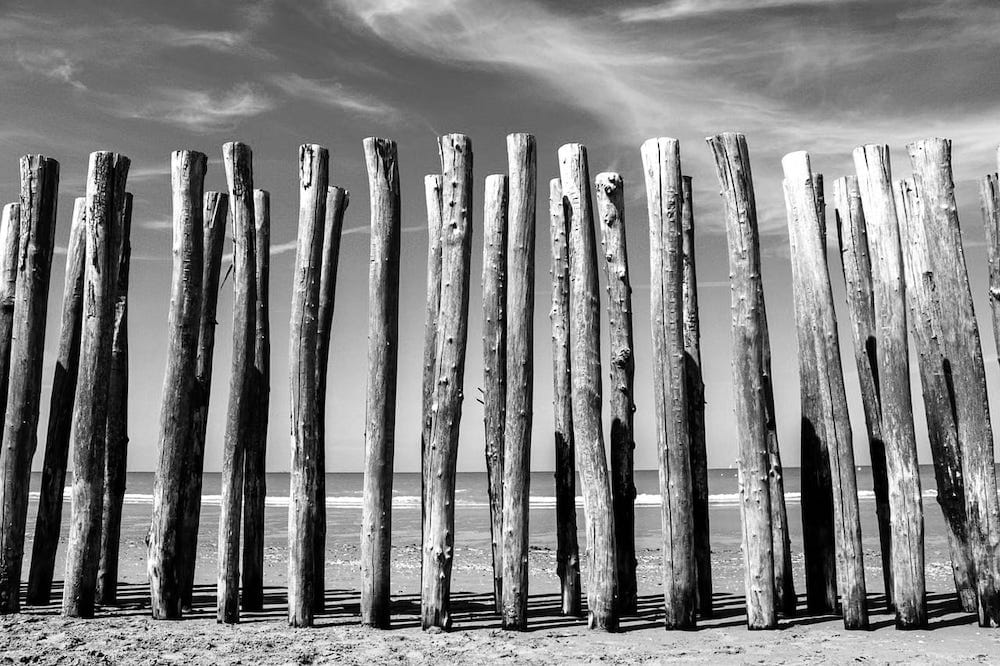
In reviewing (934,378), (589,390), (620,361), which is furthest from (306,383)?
(934,378)

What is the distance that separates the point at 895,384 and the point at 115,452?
548 centimetres

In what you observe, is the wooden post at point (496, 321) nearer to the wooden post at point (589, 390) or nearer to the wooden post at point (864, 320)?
the wooden post at point (589, 390)

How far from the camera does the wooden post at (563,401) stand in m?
5.83

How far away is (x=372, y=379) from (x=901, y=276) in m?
3.49

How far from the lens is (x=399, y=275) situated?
18.9ft

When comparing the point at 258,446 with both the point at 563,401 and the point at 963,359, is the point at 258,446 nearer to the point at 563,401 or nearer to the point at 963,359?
the point at 563,401

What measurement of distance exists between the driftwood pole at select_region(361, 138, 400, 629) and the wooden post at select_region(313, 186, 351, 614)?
41 cm

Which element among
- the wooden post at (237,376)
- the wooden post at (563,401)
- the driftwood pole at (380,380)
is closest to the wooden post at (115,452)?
the wooden post at (237,376)

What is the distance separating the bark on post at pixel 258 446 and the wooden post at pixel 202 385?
32cm

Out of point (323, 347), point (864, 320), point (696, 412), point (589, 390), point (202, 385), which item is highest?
point (864, 320)

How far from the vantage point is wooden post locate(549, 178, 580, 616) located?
5.83 m

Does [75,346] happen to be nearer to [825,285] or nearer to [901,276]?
[825,285]

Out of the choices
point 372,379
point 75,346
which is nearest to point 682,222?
point 372,379

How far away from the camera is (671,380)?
5.41 metres
